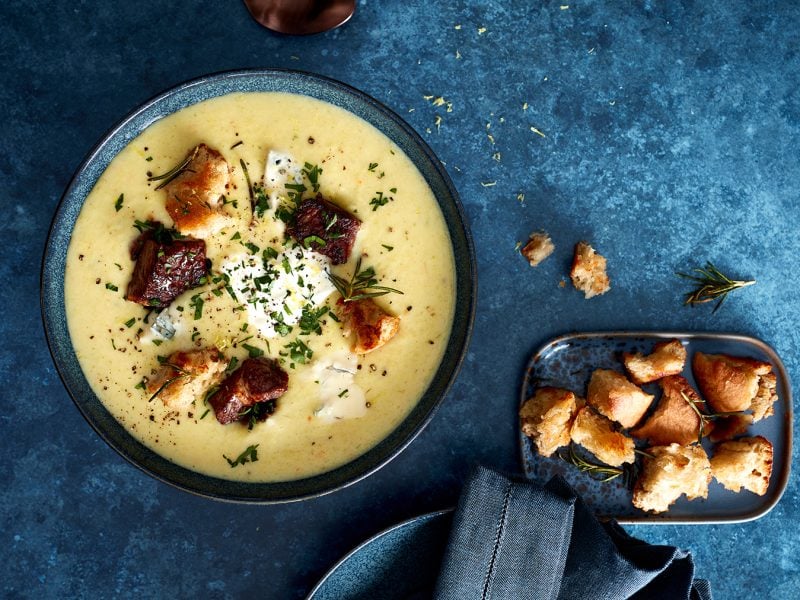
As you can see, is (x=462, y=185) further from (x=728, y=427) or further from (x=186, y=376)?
(x=728, y=427)

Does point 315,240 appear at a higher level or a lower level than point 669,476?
higher

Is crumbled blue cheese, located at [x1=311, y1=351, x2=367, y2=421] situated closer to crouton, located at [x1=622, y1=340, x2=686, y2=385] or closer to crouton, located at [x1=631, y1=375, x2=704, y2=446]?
crouton, located at [x1=622, y1=340, x2=686, y2=385]

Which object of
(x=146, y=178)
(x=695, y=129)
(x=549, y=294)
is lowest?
(x=549, y=294)

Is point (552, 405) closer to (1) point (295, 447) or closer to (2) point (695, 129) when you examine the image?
(1) point (295, 447)

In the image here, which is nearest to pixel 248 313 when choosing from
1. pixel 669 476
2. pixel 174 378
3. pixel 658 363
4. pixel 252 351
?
pixel 252 351

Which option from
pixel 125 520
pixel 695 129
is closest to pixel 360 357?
pixel 125 520

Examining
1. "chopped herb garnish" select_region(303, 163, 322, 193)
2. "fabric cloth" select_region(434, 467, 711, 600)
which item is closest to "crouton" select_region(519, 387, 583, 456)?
"fabric cloth" select_region(434, 467, 711, 600)

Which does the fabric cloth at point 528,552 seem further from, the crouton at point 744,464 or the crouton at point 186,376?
the crouton at point 186,376
